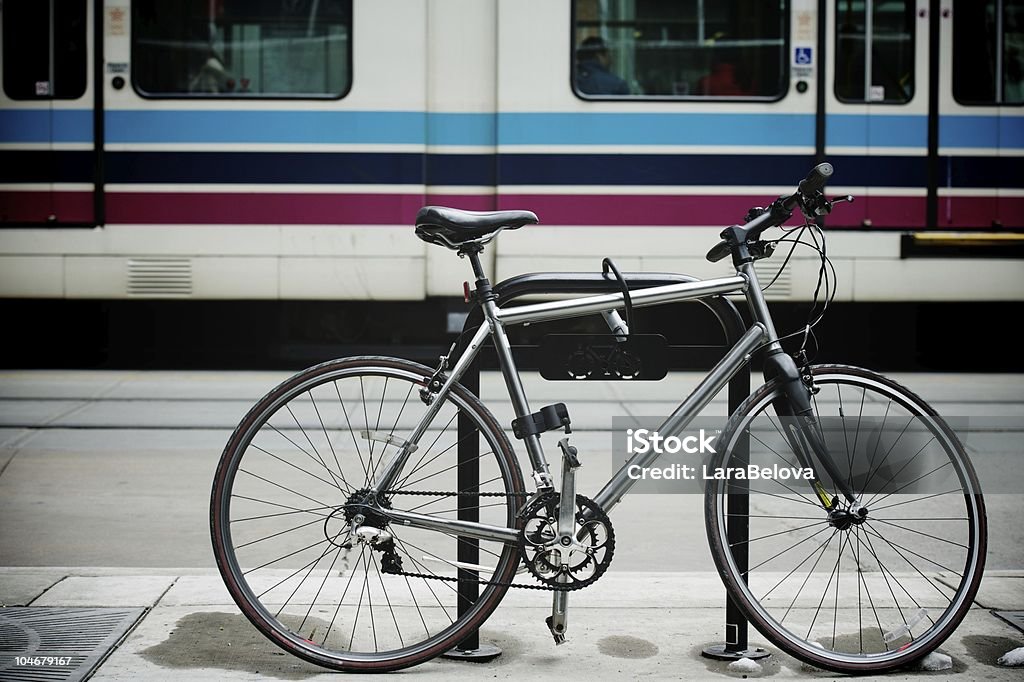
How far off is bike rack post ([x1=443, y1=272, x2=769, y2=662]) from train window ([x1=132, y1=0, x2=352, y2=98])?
5.96 metres

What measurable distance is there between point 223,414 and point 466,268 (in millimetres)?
2283

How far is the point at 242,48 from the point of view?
9.12m

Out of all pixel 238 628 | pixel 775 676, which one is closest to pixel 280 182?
pixel 238 628

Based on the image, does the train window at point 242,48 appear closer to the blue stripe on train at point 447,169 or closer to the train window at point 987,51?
the blue stripe on train at point 447,169

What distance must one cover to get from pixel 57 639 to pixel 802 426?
2192 mm

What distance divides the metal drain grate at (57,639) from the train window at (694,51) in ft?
20.2

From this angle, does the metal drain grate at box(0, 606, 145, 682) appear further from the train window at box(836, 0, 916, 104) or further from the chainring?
the train window at box(836, 0, 916, 104)

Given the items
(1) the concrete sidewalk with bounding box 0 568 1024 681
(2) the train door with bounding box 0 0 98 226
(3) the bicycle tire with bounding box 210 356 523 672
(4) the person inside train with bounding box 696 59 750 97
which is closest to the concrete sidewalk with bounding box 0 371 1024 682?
Answer: (1) the concrete sidewalk with bounding box 0 568 1024 681

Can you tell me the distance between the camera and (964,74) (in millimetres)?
9180

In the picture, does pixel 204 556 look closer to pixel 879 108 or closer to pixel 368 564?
pixel 368 564

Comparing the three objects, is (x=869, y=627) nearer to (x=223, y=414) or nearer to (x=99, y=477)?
(x=99, y=477)

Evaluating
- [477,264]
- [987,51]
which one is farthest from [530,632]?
[987,51]

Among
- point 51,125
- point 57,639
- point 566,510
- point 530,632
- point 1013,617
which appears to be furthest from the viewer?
point 51,125

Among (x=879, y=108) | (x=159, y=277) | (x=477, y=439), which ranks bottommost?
(x=477, y=439)
